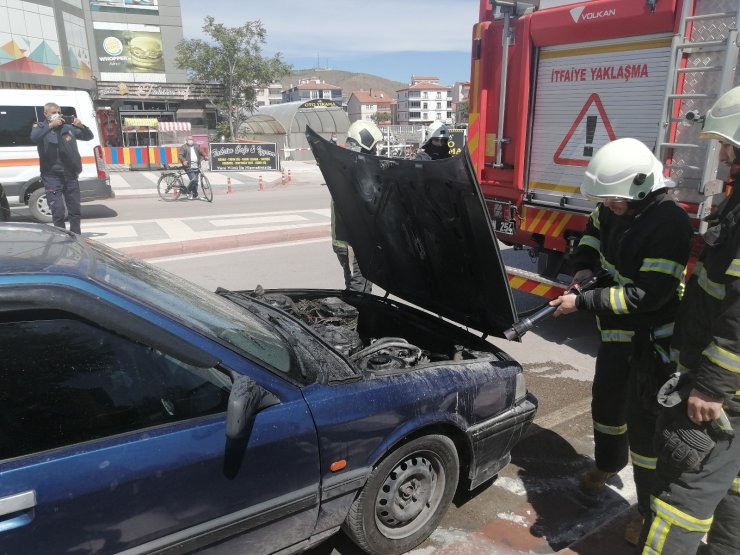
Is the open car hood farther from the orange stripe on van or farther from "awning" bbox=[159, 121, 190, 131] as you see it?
"awning" bbox=[159, 121, 190, 131]

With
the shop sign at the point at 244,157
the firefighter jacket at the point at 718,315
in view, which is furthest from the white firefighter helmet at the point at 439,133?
the shop sign at the point at 244,157

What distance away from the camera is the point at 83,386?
5.94ft

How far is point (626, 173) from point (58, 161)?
8372 millimetres

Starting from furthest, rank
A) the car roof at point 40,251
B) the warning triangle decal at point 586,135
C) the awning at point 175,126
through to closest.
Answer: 1. the awning at point 175,126
2. the warning triangle decal at point 586,135
3. the car roof at point 40,251

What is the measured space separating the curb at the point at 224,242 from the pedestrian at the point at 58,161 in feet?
3.40

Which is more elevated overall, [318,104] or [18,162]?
[318,104]

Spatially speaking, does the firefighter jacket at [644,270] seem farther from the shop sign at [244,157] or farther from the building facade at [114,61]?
the building facade at [114,61]

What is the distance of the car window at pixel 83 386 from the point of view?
66.6 inches

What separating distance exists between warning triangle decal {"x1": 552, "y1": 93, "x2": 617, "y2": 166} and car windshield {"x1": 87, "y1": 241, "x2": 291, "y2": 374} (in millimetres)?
3592

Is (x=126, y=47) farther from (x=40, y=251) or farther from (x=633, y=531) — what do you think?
(x=633, y=531)

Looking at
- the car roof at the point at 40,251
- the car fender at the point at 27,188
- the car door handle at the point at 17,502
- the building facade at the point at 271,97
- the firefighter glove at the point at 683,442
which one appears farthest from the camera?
the building facade at the point at 271,97

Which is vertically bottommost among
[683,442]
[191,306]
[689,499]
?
[689,499]

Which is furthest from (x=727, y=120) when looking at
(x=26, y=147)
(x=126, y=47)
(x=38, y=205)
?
(x=126, y=47)

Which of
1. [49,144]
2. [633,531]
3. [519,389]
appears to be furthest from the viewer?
[49,144]
